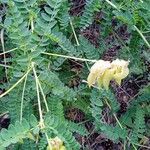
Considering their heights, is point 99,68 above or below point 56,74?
above

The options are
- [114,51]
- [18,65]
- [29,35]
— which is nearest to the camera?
[29,35]

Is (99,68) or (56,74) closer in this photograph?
(99,68)

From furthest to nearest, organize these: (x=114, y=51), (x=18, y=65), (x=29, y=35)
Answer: (x=114, y=51) → (x=18, y=65) → (x=29, y=35)

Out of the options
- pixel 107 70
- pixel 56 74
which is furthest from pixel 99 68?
pixel 56 74

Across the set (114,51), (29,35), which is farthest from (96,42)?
(29,35)

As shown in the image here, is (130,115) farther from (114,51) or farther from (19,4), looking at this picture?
(19,4)

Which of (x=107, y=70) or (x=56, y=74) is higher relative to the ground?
(x=107, y=70)

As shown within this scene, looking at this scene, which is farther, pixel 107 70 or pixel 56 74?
pixel 56 74

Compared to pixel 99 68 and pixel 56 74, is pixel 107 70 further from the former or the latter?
pixel 56 74
